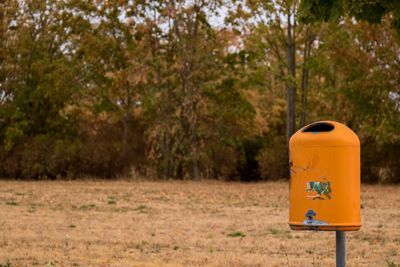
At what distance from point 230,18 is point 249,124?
5.27 metres

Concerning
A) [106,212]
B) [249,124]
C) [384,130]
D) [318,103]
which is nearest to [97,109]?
[249,124]

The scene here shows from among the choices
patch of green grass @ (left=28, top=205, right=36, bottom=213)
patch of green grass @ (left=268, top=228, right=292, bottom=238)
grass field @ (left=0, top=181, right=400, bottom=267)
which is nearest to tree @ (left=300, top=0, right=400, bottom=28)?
Answer: grass field @ (left=0, top=181, right=400, bottom=267)

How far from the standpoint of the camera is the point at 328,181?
723 centimetres

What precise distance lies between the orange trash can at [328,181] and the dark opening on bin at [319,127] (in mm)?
103

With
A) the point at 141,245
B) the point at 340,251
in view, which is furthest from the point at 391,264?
the point at 141,245

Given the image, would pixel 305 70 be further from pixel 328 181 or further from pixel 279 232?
pixel 328 181

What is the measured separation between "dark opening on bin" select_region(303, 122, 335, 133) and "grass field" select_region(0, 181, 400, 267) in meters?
3.11

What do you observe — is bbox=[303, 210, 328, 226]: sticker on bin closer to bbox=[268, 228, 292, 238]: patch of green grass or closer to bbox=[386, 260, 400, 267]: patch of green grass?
bbox=[386, 260, 400, 267]: patch of green grass

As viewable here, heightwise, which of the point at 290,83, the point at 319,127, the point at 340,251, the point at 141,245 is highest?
the point at 290,83

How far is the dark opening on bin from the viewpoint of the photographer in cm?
750

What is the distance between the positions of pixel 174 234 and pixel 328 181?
23.8 feet

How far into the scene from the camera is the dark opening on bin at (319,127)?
7.50m

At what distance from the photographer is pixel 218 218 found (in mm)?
17547

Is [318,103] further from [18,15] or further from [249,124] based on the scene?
[18,15]
